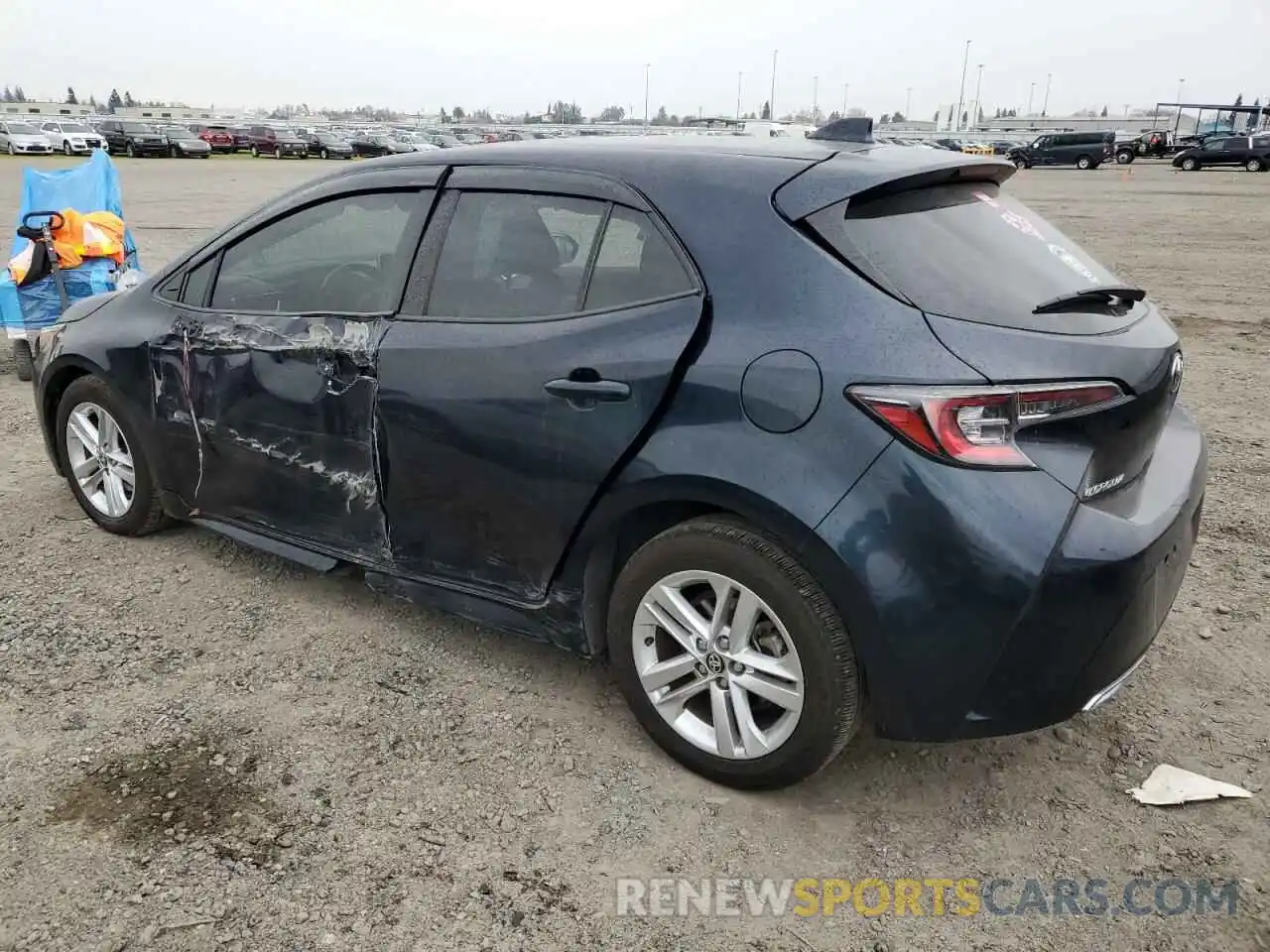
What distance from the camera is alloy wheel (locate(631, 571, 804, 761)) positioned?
2566 mm

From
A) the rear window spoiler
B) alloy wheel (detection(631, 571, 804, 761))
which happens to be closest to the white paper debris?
alloy wheel (detection(631, 571, 804, 761))

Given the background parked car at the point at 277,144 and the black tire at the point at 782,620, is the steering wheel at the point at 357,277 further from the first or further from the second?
the background parked car at the point at 277,144

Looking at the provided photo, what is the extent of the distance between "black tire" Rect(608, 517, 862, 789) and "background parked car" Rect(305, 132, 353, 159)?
50.3 meters

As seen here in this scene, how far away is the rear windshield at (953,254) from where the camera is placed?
8.05ft

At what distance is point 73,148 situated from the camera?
43.7m

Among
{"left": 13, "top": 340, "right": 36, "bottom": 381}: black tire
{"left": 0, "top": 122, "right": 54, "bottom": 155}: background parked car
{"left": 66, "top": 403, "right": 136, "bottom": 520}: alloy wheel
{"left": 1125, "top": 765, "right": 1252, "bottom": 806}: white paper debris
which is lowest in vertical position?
{"left": 0, "top": 122, "right": 54, "bottom": 155}: background parked car

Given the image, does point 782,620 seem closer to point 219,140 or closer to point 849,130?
point 849,130

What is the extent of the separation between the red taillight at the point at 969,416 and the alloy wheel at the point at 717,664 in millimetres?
582

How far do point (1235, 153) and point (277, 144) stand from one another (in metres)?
43.2

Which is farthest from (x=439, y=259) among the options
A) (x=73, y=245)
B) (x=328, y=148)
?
(x=328, y=148)

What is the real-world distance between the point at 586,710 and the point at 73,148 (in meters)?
49.8

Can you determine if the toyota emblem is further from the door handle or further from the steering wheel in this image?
the steering wheel

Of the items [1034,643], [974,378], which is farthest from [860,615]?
[974,378]

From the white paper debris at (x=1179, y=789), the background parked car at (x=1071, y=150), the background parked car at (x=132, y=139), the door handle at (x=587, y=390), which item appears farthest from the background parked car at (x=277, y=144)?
the white paper debris at (x=1179, y=789)
